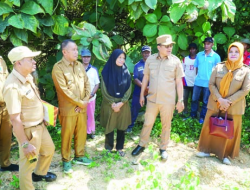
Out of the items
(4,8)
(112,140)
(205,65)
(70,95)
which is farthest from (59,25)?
(205,65)

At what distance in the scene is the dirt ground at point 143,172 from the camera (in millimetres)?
3148

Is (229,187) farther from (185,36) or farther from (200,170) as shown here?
(185,36)

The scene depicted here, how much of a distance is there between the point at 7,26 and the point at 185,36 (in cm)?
288

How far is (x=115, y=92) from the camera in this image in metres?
3.52

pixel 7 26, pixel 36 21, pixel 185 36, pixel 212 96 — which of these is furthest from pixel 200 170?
Result: pixel 7 26

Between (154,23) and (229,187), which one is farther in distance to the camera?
(154,23)

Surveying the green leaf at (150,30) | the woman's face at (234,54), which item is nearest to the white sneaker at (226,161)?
the woman's face at (234,54)

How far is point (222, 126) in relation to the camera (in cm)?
355

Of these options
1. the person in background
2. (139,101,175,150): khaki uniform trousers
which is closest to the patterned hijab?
(139,101,175,150): khaki uniform trousers

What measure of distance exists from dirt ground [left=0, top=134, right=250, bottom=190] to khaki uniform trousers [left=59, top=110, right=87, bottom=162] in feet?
0.83

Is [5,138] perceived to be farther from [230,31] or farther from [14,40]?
[230,31]

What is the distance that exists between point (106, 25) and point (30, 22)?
1.63 metres

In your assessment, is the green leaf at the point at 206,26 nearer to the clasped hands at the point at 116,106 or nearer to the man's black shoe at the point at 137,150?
the clasped hands at the point at 116,106

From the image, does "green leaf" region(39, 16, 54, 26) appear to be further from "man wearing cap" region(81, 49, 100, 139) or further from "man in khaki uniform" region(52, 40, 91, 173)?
"man in khaki uniform" region(52, 40, 91, 173)
